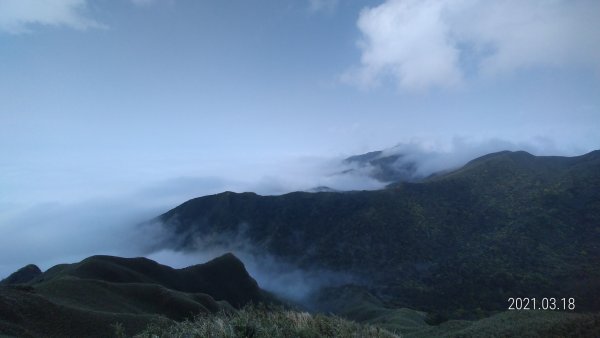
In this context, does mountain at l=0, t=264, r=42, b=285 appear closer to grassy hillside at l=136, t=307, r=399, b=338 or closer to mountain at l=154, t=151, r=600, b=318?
mountain at l=154, t=151, r=600, b=318

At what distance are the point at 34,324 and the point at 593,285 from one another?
10811 cm

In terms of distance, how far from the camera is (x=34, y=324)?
32.8 m

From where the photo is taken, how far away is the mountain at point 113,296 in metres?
34.0

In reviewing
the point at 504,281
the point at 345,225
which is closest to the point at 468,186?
the point at 345,225

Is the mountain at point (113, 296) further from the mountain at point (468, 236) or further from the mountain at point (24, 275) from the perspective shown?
the mountain at point (468, 236)

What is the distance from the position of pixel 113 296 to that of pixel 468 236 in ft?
410

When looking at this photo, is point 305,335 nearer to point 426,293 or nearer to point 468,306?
point 468,306

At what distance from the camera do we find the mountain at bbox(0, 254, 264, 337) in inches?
1337

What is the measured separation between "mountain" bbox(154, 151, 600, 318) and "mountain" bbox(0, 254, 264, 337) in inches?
1992

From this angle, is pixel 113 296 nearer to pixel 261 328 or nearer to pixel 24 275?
pixel 261 328

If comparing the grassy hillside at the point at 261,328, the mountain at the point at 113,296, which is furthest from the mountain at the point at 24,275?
the grassy hillside at the point at 261,328

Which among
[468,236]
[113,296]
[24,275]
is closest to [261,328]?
[113,296]

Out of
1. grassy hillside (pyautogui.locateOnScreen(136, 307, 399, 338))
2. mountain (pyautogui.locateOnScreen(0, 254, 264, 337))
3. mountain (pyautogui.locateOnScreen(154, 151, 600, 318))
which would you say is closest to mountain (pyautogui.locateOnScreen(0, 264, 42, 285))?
mountain (pyautogui.locateOnScreen(0, 254, 264, 337))

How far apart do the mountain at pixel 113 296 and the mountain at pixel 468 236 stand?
50586 millimetres
